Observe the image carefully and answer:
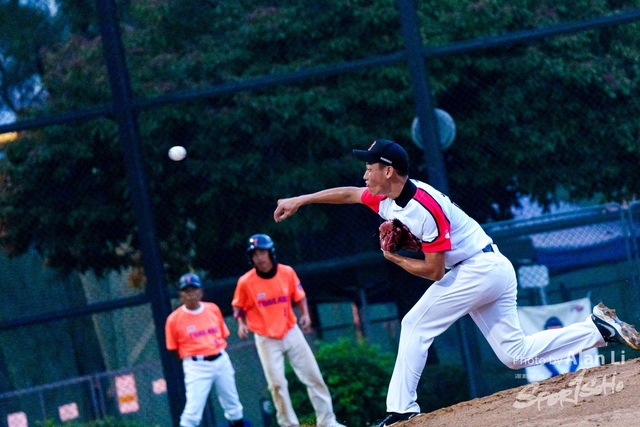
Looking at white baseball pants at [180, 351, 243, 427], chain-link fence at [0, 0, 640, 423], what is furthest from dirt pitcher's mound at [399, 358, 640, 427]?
white baseball pants at [180, 351, 243, 427]

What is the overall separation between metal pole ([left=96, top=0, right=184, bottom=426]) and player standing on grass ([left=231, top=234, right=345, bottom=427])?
2.94 ft

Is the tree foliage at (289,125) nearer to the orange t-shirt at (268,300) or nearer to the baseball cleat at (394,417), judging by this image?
the orange t-shirt at (268,300)

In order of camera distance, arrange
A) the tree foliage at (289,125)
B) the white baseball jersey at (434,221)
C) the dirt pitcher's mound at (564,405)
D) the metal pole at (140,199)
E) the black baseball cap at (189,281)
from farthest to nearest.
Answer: the tree foliage at (289,125), the metal pole at (140,199), the black baseball cap at (189,281), the white baseball jersey at (434,221), the dirt pitcher's mound at (564,405)

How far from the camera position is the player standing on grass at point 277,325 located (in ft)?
26.6

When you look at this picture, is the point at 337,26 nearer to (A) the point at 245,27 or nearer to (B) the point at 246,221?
(A) the point at 245,27

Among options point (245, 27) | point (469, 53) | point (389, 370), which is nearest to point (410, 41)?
point (469, 53)

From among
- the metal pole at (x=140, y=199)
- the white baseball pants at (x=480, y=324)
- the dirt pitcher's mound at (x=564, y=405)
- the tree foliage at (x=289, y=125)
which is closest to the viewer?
→ the dirt pitcher's mound at (x=564, y=405)

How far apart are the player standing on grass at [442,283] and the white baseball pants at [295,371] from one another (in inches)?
107

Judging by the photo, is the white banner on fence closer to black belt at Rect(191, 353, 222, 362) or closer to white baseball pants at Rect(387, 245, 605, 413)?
black belt at Rect(191, 353, 222, 362)

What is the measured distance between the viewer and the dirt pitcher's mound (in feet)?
15.8

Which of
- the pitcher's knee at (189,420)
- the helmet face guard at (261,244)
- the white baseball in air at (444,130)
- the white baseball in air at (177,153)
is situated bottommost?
the pitcher's knee at (189,420)

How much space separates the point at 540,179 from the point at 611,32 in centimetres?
166

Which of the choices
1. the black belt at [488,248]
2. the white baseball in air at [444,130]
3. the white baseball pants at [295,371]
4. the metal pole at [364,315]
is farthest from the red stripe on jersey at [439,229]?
the metal pole at [364,315]

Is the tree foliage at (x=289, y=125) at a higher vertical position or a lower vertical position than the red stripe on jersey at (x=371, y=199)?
higher
